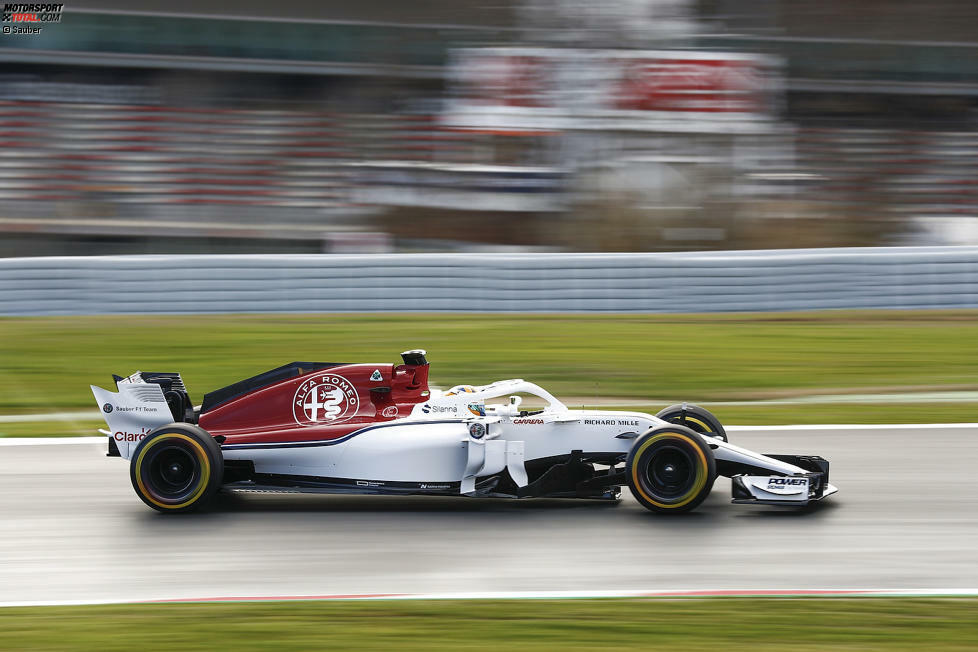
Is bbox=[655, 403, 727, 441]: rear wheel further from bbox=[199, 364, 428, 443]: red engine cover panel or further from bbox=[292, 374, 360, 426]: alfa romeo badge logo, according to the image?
bbox=[292, 374, 360, 426]: alfa romeo badge logo

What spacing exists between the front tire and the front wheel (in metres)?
2.34

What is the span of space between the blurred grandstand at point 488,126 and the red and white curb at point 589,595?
11.9 m

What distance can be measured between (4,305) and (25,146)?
11.5 m

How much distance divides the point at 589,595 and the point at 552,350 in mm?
7181

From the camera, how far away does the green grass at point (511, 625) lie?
4.58 m

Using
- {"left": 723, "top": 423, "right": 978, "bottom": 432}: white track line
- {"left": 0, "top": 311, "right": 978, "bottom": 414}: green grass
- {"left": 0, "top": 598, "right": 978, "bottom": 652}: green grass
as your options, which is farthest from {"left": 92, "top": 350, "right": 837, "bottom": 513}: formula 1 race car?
{"left": 0, "top": 311, "right": 978, "bottom": 414}: green grass

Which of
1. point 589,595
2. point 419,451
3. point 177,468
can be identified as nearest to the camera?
point 589,595

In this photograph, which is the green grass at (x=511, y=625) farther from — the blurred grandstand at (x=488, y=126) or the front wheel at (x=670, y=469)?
the blurred grandstand at (x=488, y=126)

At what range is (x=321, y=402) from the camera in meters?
6.69

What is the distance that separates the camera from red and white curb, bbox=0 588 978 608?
16.7 ft

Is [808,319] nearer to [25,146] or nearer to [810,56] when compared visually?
[810,56]

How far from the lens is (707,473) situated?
6.12 meters

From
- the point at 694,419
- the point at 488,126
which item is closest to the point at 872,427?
the point at 694,419

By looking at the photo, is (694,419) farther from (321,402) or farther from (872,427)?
(872,427)
